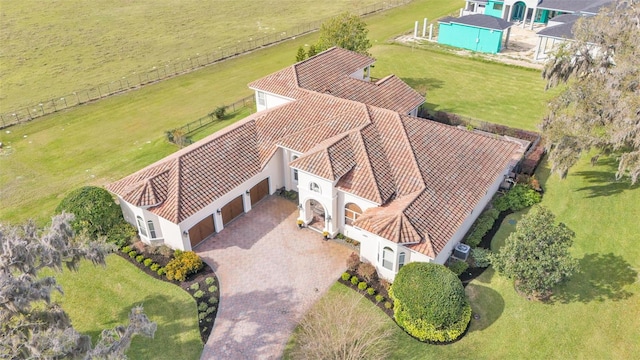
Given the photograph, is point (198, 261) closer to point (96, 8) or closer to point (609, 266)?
point (609, 266)

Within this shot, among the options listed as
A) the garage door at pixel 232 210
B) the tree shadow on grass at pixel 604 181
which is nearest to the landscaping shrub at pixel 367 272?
the garage door at pixel 232 210

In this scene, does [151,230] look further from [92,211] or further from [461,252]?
[461,252]

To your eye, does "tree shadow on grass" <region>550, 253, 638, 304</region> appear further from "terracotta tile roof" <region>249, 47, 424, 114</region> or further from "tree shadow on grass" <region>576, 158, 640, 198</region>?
"terracotta tile roof" <region>249, 47, 424, 114</region>

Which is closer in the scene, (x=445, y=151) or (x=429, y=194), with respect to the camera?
(x=429, y=194)

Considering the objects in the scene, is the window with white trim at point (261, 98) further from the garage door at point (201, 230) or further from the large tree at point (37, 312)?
the large tree at point (37, 312)

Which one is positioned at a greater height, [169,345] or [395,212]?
[395,212]

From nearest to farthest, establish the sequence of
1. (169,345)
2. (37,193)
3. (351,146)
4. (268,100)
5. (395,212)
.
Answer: (169,345)
(395,212)
(351,146)
(37,193)
(268,100)

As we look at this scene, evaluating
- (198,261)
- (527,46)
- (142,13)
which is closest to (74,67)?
(142,13)
